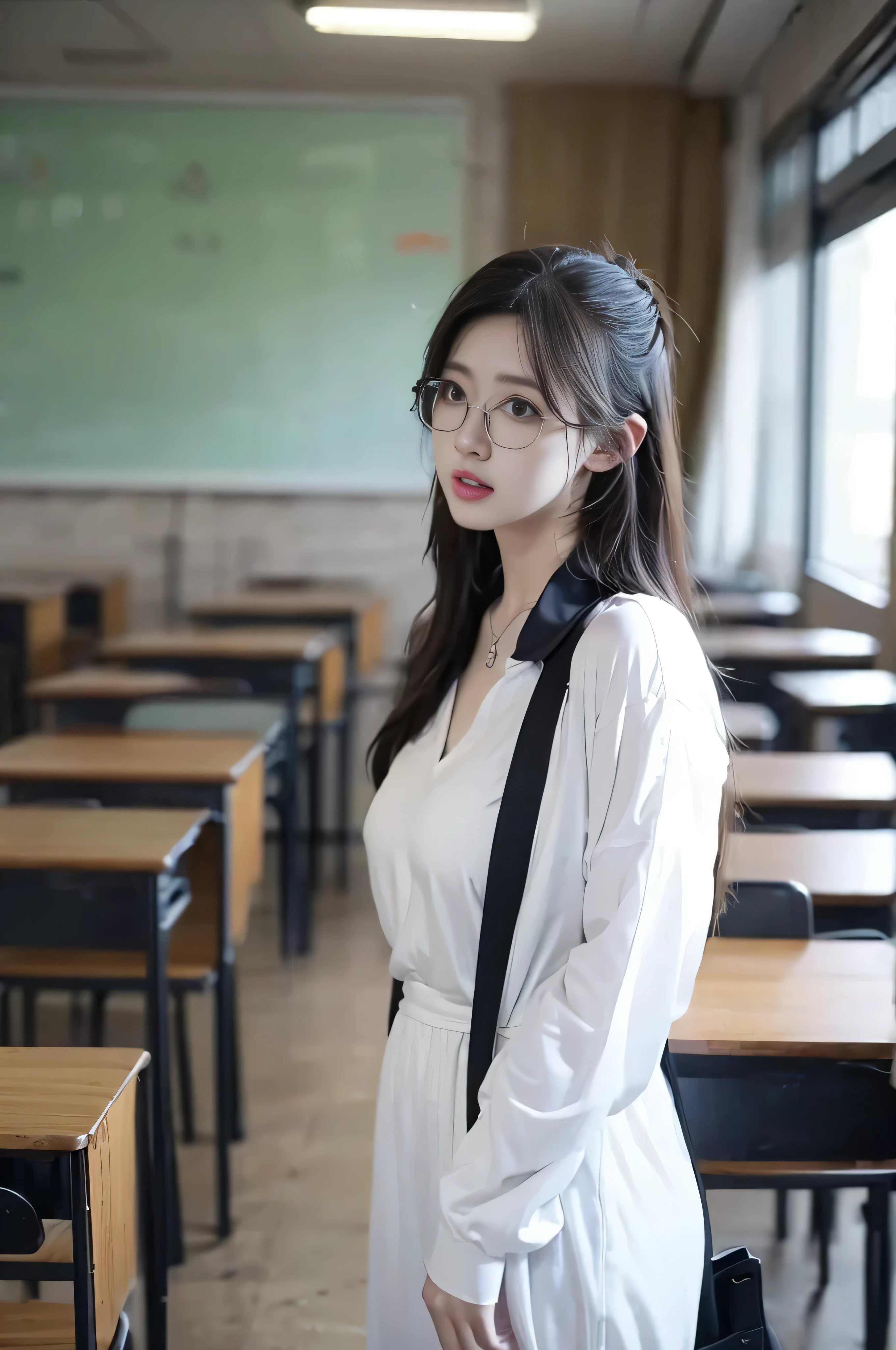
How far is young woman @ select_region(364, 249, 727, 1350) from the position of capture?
3.02ft

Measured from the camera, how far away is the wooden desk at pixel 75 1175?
45.3 inches

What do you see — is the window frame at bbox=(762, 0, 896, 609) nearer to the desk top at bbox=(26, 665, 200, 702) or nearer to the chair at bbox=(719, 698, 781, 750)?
the chair at bbox=(719, 698, 781, 750)

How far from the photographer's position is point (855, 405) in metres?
4.48

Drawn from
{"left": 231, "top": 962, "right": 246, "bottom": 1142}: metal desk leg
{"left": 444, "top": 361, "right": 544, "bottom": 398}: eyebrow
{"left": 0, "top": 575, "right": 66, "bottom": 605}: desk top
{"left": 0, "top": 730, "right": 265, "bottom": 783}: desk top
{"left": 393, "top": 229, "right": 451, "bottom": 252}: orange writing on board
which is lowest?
{"left": 231, "top": 962, "right": 246, "bottom": 1142}: metal desk leg

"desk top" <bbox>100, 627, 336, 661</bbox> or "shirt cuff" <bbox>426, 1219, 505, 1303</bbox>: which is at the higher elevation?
"desk top" <bbox>100, 627, 336, 661</bbox>

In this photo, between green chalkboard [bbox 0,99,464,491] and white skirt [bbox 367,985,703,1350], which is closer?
white skirt [bbox 367,985,703,1350]

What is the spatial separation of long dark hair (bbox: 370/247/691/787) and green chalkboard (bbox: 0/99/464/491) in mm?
4169

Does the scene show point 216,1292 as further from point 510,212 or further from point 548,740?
point 510,212

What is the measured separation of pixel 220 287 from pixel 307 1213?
4.00 metres

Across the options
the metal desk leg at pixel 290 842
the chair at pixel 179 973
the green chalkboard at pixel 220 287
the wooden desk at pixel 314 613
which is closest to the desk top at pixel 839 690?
the metal desk leg at pixel 290 842

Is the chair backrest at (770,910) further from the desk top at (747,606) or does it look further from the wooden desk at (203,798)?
the desk top at (747,606)

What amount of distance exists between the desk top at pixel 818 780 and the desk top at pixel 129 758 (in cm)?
98

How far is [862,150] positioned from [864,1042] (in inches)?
137

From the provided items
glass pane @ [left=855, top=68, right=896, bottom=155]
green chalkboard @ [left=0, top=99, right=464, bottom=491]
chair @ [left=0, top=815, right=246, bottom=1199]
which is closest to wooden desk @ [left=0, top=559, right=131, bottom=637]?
green chalkboard @ [left=0, top=99, right=464, bottom=491]
